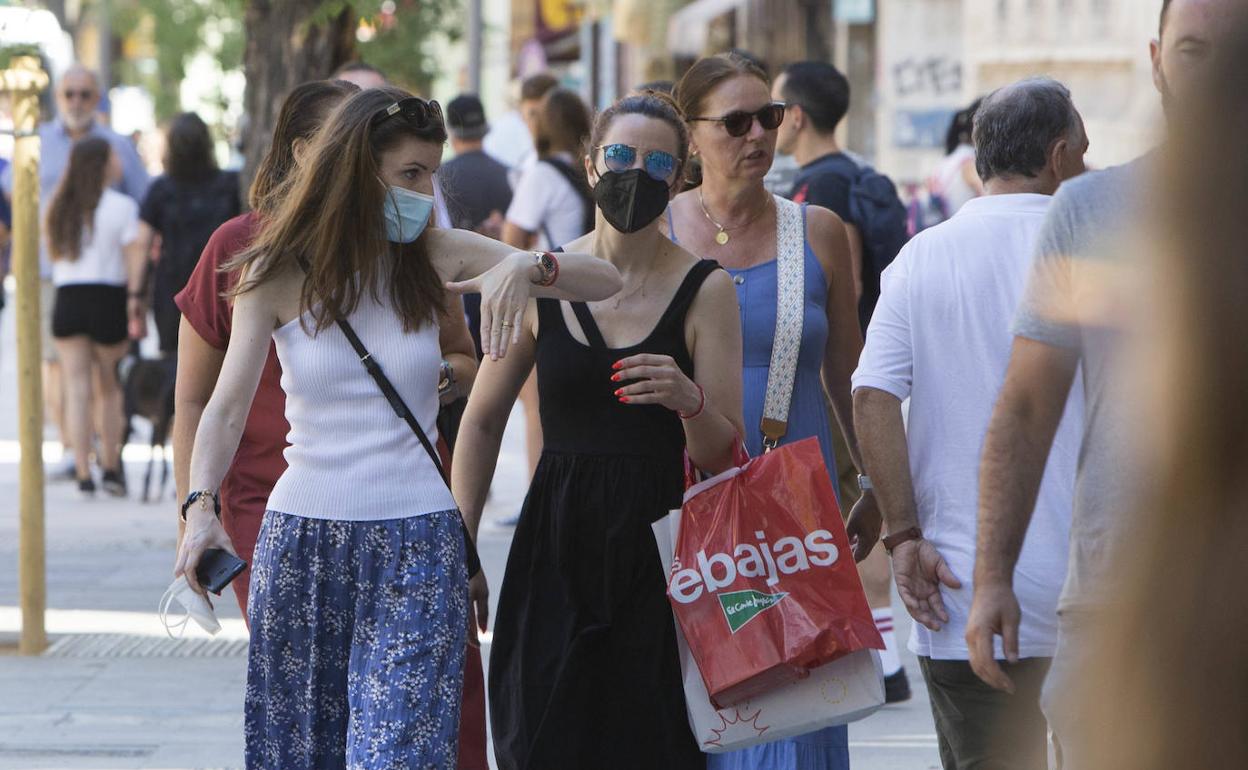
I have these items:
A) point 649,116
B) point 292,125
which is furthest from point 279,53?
point 649,116

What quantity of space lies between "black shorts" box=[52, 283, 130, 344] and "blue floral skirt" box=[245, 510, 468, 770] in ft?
25.2

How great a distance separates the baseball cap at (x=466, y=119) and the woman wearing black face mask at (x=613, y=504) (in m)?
6.05

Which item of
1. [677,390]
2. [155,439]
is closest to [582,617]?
[677,390]

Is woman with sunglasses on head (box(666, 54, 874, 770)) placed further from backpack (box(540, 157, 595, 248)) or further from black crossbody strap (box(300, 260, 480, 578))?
backpack (box(540, 157, 595, 248))

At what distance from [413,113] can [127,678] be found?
3.78 metres

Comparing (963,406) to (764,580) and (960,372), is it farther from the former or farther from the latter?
(764,580)

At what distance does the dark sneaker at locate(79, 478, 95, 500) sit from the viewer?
11.4m

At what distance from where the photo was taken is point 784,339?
183 inches

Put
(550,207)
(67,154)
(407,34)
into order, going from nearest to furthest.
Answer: (550,207), (67,154), (407,34)

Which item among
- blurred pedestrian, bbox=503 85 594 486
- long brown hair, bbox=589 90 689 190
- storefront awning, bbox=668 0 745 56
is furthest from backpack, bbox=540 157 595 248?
storefront awning, bbox=668 0 745 56

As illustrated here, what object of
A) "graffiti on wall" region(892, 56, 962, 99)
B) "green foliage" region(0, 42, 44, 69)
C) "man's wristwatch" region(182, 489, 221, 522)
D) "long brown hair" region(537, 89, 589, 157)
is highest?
"graffiti on wall" region(892, 56, 962, 99)

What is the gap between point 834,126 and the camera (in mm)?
6766

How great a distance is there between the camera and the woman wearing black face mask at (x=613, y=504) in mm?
3953

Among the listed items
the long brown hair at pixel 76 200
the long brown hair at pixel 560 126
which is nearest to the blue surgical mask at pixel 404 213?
the long brown hair at pixel 560 126
